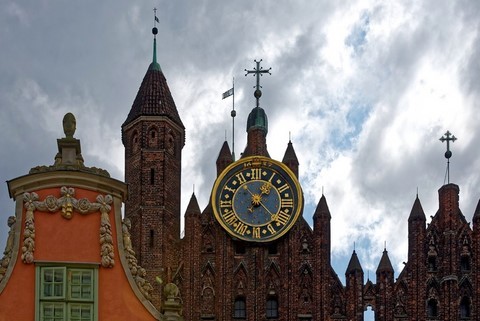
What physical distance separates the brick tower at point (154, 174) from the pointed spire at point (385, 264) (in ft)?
15.0

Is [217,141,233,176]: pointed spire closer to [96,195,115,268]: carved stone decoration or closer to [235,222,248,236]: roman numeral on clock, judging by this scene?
[235,222,248,236]: roman numeral on clock

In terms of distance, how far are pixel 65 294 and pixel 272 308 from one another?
10484mm

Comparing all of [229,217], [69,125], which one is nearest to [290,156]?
[229,217]

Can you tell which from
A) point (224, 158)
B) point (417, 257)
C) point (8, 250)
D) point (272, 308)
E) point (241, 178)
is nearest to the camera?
point (8, 250)

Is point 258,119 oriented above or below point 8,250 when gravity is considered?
above

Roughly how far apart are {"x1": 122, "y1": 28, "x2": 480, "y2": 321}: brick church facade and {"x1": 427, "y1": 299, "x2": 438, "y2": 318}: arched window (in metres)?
0.02

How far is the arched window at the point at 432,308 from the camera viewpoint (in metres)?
31.1

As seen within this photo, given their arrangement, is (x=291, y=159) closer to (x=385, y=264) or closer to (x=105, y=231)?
(x=385, y=264)

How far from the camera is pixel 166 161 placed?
32500mm

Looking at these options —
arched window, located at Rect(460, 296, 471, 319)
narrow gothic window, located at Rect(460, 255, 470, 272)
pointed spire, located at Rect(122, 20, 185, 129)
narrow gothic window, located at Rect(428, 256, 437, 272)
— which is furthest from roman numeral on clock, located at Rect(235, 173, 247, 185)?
arched window, located at Rect(460, 296, 471, 319)

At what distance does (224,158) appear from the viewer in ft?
107

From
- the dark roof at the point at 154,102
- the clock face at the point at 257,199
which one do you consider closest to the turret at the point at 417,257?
the clock face at the point at 257,199

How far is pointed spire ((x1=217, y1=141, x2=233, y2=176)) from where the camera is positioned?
107 ft

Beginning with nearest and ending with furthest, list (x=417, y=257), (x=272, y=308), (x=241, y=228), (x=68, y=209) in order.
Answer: (x=68, y=209) → (x=272, y=308) → (x=417, y=257) → (x=241, y=228)
